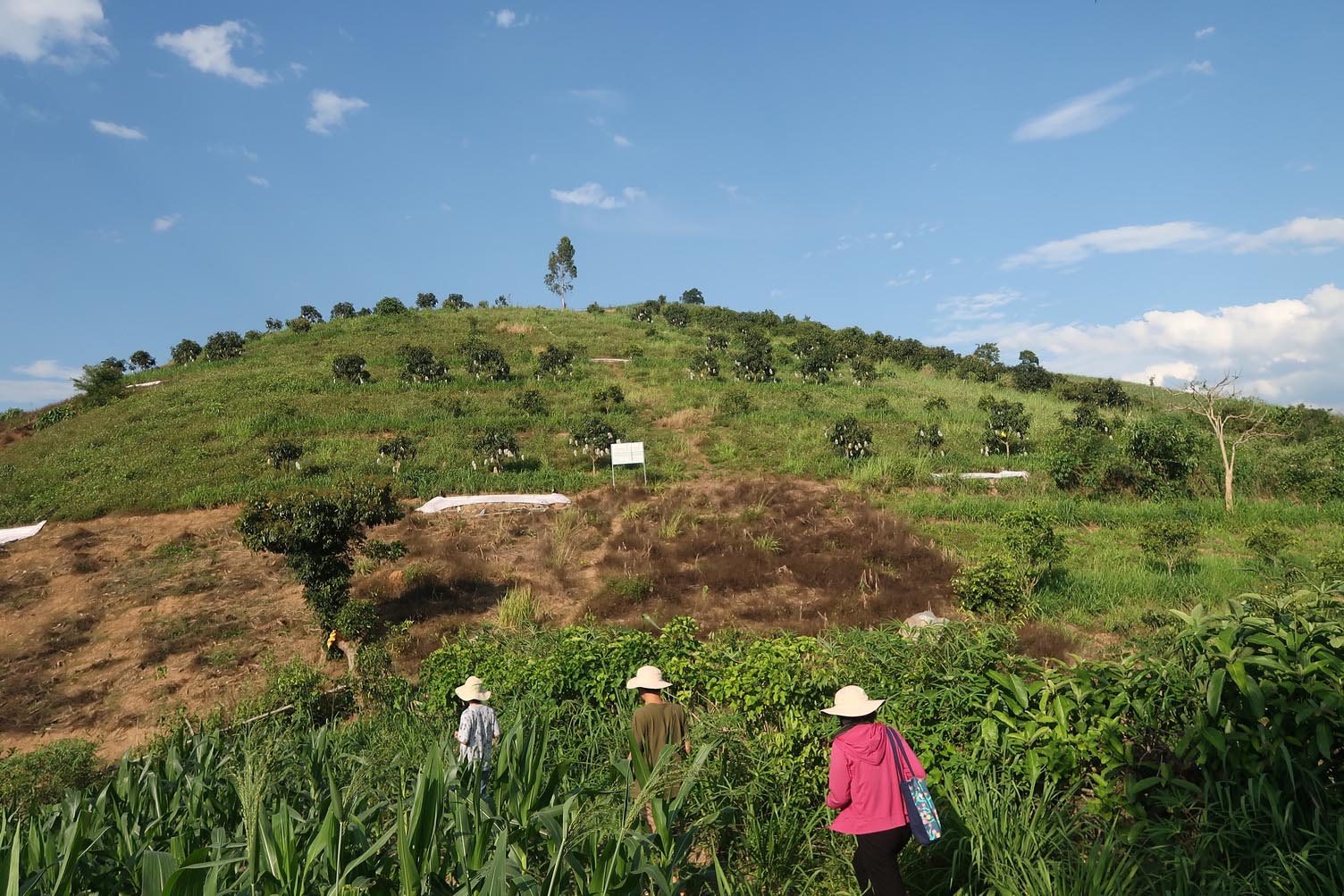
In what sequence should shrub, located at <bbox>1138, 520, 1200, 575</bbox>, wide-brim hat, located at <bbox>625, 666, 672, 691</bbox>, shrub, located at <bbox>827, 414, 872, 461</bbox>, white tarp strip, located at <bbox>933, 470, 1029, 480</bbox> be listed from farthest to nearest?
1. shrub, located at <bbox>827, 414, 872, 461</bbox>
2. white tarp strip, located at <bbox>933, 470, 1029, 480</bbox>
3. shrub, located at <bbox>1138, 520, 1200, 575</bbox>
4. wide-brim hat, located at <bbox>625, 666, 672, 691</bbox>

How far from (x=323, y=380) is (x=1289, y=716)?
43708mm

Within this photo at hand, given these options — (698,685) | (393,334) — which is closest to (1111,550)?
(698,685)

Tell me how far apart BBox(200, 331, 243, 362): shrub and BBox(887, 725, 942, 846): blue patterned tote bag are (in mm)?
56627

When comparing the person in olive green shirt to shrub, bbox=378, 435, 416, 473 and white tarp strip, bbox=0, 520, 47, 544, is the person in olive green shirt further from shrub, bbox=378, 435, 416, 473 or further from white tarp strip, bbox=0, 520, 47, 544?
white tarp strip, bbox=0, 520, 47, 544

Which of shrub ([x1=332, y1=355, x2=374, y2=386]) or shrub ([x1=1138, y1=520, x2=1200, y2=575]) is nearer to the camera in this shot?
shrub ([x1=1138, y1=520, x2=1200, y2=575])

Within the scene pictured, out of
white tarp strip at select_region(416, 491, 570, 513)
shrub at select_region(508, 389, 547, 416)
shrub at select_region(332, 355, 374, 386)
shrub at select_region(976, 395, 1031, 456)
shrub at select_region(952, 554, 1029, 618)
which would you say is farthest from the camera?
shrub at select_region(332, 355, 374, 386)

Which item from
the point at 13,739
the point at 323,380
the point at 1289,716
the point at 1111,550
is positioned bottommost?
the point at 13,739

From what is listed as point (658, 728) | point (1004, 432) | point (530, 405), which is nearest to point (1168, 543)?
point (658, 728)

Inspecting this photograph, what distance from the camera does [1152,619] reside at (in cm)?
952

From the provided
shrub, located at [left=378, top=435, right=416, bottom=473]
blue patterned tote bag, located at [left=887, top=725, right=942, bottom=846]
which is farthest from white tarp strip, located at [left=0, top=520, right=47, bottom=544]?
blue patterned tote bag, located at [left=887, top=725, right=942, bottom=846]

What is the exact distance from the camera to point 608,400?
35906 mm

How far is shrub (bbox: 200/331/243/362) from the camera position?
48562 millimetres

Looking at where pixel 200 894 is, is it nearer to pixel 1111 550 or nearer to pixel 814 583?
pixel 814 583

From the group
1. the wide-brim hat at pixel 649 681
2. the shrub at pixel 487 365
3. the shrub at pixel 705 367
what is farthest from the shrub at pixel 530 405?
the wide-brim hat at pixel 649 681
